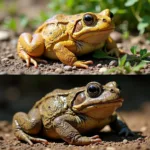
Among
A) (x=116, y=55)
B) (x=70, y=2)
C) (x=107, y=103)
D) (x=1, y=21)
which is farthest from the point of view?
(x=1, y=21)

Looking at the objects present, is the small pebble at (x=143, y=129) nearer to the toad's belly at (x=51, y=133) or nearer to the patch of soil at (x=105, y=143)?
the patch of soil at (x=105, y=143)

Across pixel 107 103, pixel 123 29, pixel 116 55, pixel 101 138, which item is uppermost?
pixel 123 29

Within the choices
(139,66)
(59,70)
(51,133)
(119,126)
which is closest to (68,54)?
(59,70)

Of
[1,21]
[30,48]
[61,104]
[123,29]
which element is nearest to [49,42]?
[30,48]

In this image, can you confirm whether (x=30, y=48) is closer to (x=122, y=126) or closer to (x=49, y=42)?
(x=49, y=42)

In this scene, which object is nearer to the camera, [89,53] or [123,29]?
[89,53]

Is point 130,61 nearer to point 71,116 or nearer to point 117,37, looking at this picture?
point 71,116

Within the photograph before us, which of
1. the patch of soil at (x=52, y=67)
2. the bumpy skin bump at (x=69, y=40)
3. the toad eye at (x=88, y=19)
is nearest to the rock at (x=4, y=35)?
the patch of soil at (x=52, y=67)
